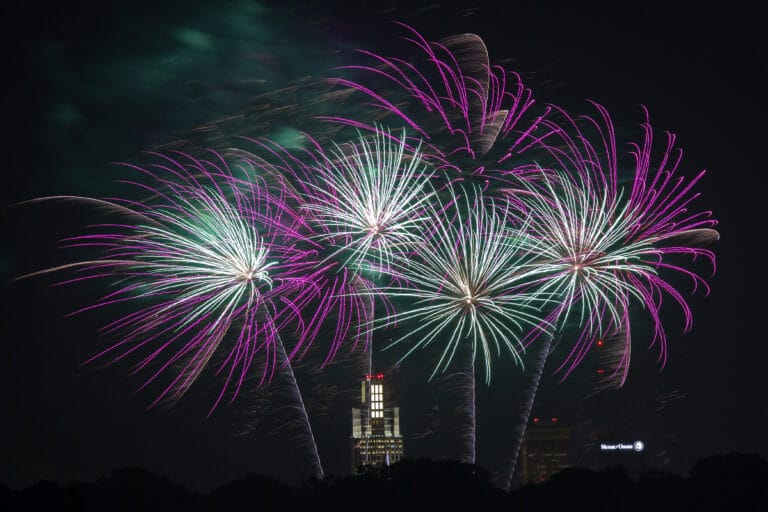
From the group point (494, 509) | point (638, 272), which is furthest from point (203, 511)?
point (638, 272)

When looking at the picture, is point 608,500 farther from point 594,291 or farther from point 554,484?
point 594,291

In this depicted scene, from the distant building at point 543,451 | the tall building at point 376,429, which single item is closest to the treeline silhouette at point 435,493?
the tall building at point 376,429

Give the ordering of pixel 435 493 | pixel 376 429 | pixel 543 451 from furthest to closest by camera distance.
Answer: pixel 543 451 → pixel 376 429 → pixel 435 493

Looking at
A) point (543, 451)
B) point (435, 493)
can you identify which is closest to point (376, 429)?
point (543, 451)

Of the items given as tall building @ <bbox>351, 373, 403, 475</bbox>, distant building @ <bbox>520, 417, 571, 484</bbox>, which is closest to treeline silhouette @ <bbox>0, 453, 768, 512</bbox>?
tall building @ <bbox>351, 373, 403, 475</bbox>

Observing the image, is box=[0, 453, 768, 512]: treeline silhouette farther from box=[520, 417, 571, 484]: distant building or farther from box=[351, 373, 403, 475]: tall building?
box=[520, 417, 571, 484]: distant building

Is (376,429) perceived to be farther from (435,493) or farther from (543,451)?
(435,493)
